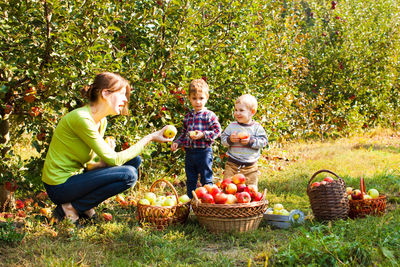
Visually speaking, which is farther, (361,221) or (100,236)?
(361,221)

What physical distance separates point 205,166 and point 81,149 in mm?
1525

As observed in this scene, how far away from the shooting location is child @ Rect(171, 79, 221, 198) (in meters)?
4.19

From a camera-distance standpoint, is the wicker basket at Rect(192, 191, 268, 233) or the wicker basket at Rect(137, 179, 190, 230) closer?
the wicker basket at Rect(192, 191, 268, 233)

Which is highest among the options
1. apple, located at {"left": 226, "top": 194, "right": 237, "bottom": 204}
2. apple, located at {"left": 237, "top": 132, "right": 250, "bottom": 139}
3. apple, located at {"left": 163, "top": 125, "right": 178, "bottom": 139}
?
apple, located at {"left": 163, "top": 125, "right": 178, "bottom": 139}

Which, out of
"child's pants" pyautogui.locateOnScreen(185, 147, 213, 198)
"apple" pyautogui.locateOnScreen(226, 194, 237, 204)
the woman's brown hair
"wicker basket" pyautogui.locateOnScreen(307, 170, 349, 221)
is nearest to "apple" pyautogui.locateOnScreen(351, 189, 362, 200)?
"wicker basket" pyautogui.locateOnScreen(307, 170, 349, 221)

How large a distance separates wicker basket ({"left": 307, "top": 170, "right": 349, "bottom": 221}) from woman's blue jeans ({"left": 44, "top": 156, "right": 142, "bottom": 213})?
64.8 inches

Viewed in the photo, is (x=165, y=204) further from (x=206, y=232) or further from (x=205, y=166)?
(x=205, y=166)

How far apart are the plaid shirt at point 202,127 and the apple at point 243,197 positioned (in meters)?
1.02

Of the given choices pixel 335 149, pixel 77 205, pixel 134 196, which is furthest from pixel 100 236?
pixel 335 149

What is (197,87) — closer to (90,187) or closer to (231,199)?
(231,199)

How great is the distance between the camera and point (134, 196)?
432 centimetres

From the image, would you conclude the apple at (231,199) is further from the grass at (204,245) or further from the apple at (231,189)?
the grass at (204,245)

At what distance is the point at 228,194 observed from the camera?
11.1 ft

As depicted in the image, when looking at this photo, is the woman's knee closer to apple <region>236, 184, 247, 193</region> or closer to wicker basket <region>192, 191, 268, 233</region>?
wicker basket <region>192, 191, 268, 233</region>
